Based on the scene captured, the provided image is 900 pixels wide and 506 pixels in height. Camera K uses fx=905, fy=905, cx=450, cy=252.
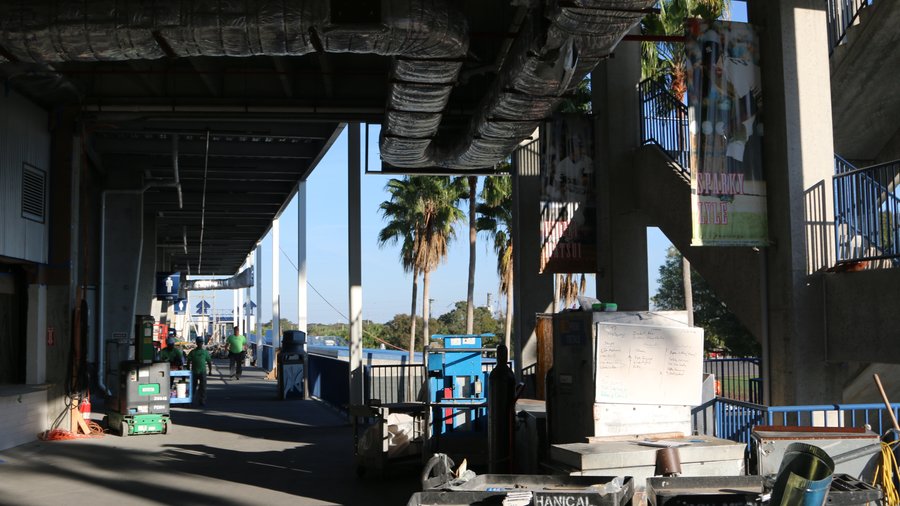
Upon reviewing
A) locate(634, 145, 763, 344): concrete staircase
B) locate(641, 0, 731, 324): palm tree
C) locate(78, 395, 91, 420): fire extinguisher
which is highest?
locate(641, 0, 731, 324): palm tree

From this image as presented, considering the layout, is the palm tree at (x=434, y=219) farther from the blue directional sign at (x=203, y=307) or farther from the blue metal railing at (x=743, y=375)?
the blue directional sign at (x=203, y=307)

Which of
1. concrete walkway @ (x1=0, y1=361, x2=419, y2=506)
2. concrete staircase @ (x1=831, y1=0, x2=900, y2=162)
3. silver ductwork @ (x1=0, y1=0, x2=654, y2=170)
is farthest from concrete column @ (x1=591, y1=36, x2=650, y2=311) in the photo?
concrete walkway @ (x1=0, y1=361, x2=419, y2=506)

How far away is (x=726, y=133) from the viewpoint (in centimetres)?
1242

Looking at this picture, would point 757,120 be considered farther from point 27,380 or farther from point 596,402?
point 27,380

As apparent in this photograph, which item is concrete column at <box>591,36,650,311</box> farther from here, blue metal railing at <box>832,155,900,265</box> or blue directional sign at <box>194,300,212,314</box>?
blue directional sign at <box>194,300,212,314</box>

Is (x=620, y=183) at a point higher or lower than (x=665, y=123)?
lower

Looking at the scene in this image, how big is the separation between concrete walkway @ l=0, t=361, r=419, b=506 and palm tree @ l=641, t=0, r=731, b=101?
13408 mm

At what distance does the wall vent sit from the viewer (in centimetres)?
1695

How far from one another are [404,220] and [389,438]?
31.0 metres

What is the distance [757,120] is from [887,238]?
2361mm

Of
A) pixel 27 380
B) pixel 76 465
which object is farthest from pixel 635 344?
pixel 27 380

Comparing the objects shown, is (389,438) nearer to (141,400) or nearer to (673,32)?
(141,400)

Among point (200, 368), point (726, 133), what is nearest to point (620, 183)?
point (726, 133)

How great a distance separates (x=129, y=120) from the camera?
61.4ft
